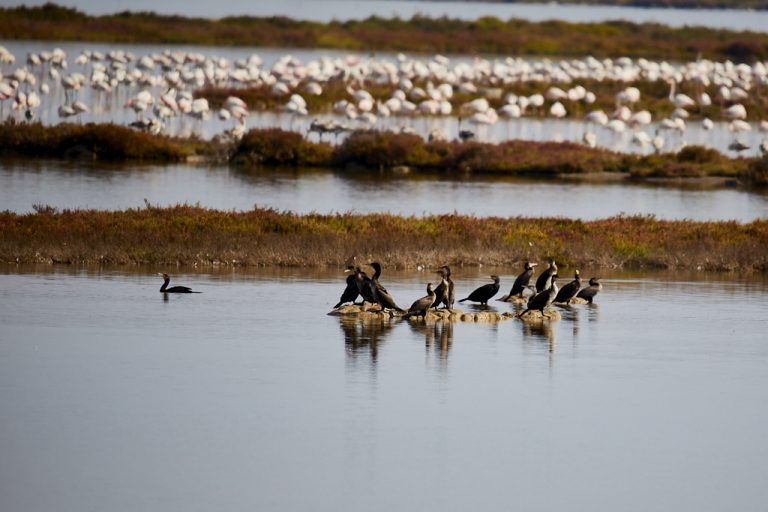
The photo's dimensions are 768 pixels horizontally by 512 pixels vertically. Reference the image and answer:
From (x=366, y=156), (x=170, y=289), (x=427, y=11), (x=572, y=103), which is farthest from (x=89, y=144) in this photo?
(x=427, y=11)

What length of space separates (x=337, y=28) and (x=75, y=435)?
88.2 m

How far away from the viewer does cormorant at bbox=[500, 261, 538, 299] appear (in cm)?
2114

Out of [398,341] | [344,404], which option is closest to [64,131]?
[398,341]

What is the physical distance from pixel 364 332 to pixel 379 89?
43923 millimetres

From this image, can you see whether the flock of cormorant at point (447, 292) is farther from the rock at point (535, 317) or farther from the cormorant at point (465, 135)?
the cormorant at point (465, 135)

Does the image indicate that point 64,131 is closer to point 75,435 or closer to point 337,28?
point 75,435

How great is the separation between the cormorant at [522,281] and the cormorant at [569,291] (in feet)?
1.78

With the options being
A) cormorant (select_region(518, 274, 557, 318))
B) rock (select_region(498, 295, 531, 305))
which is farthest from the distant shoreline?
cormorant (select_region(518, 274, 557, 318))

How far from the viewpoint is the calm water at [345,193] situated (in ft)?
108

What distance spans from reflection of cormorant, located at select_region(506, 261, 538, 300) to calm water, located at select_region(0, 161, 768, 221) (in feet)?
30.9

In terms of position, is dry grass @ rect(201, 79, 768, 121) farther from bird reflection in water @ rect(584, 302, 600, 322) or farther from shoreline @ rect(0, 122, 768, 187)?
bird reflection in water @ rect(584, 302, 600, 322)

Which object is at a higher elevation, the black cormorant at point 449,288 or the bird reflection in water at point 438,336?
the black cormorant at point 449,288

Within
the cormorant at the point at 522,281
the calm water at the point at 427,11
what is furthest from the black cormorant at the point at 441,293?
the calm water at the point at 427,11

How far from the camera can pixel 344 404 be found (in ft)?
50.7
